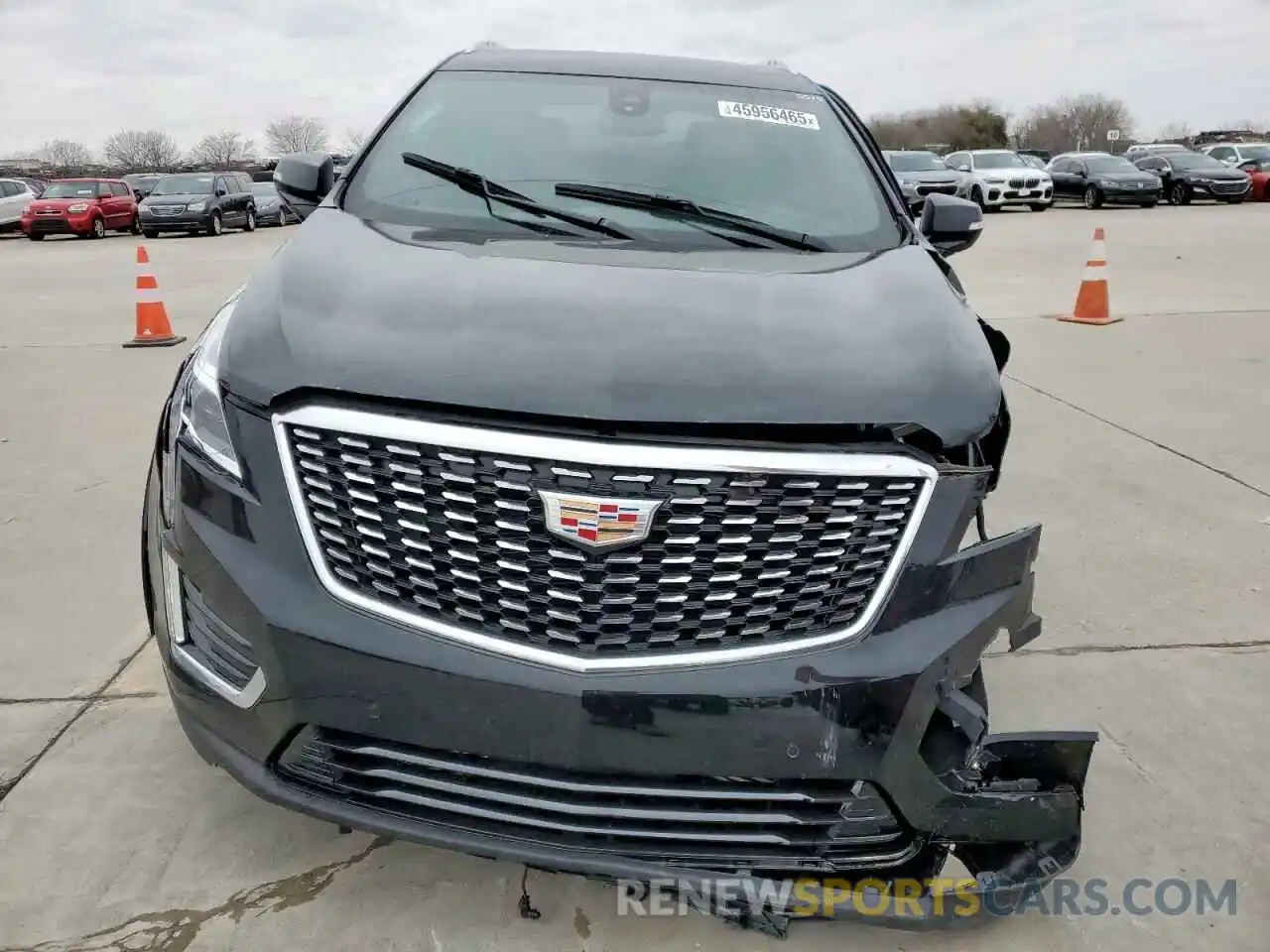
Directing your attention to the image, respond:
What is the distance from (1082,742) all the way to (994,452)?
602 millimetres

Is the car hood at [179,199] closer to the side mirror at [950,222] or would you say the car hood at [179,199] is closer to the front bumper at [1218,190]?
the side mirror at [950,222]

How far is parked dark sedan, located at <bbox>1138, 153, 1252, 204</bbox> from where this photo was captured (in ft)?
88.9

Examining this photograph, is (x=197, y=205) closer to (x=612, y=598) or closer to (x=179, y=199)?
(x=179, y=199)

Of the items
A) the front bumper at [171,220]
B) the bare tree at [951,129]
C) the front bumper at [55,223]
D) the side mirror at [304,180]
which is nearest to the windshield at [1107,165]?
the front bumper at [171,220]

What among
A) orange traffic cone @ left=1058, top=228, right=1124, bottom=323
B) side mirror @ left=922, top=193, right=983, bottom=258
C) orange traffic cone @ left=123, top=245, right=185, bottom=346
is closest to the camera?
side mirror @ left=922, top=193, right=983, bottom=258

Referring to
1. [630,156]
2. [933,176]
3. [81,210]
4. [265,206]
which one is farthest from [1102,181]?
[630,156]

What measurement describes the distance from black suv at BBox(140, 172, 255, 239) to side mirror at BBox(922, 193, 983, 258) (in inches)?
924

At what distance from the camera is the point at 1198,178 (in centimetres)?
2745

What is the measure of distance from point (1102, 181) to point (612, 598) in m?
29.1

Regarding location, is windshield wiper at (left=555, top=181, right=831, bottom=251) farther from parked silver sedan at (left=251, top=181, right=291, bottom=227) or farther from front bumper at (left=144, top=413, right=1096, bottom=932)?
parked silver sedan at (left=251, top=181, right=291, bottom=227)

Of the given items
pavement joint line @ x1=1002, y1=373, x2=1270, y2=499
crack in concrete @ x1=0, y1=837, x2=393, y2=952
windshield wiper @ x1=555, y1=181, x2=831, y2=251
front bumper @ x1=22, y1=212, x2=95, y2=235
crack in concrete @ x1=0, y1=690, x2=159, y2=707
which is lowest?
front bumper @ x1=22, y1=212, x2=95, y2=235

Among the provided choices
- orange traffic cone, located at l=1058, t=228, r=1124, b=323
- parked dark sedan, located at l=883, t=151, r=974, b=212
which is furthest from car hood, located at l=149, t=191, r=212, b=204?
orange traffic cone, located at l=1058, t=228, r=1124, b=323

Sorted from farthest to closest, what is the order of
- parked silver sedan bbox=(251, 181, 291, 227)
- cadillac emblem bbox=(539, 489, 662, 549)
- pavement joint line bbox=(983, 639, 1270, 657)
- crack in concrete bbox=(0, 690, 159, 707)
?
1. parked silver sedan bbox=(251, 181, 291, 227)
2. pavement joint line bbox=(983, 639, 1270, 657)
3. crack in concrete bbox=(0, 690, 159, 707)
4. cadillac emblem bbox=(539, 489, 662, 549)

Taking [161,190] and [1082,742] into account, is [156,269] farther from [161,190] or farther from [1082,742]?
[1082,742]
